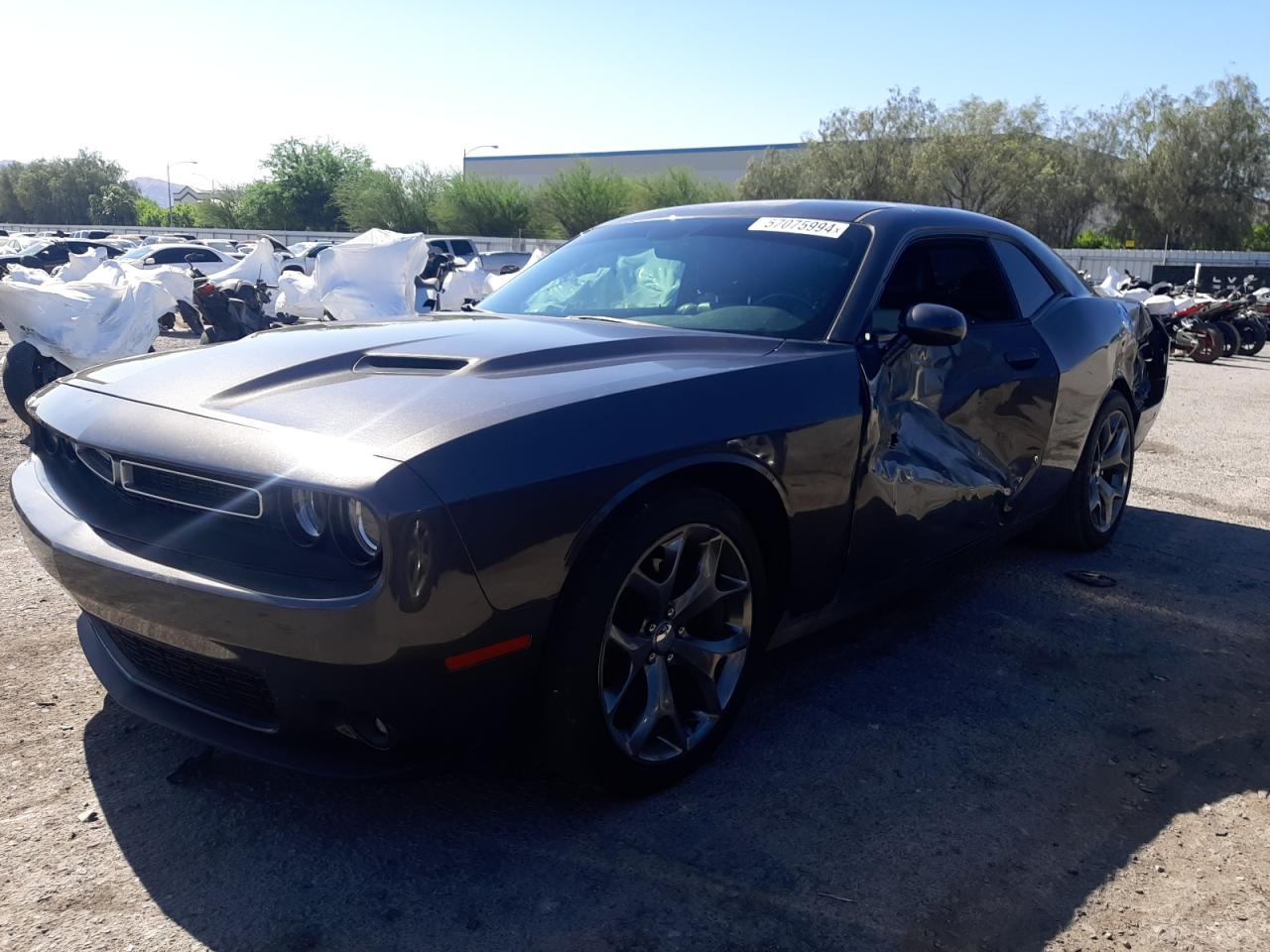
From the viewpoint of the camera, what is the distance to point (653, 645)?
2744mm

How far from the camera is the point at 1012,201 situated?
4397cm

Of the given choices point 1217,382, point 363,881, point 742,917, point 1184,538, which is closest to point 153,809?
point 363,881

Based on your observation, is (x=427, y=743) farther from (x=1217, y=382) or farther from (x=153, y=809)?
(x=1217, y=382)

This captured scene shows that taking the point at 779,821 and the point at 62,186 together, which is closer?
the point at 779,821

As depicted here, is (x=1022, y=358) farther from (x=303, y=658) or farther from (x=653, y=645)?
(x=303, y=658)

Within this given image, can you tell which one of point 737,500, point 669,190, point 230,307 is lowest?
point 230,307

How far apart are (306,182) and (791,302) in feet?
205

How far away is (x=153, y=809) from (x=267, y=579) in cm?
86

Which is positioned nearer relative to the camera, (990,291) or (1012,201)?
(990,291)

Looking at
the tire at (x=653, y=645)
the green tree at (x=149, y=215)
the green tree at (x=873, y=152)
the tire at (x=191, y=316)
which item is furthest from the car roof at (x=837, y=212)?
the green tree at (x=149, y=215)

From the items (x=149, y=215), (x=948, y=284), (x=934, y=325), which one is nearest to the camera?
(x=934, y=325)

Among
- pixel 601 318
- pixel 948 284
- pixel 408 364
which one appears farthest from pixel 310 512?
pixel 948 284

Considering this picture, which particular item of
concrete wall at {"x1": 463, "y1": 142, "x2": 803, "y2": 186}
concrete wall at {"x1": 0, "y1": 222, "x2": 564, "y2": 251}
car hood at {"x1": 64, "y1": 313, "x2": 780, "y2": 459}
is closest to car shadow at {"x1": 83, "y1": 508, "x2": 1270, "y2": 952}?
car hood at {"x1": 64, "y1": 313, "x2": 780, "y2": 459}

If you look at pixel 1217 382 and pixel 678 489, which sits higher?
pixel 678 489
